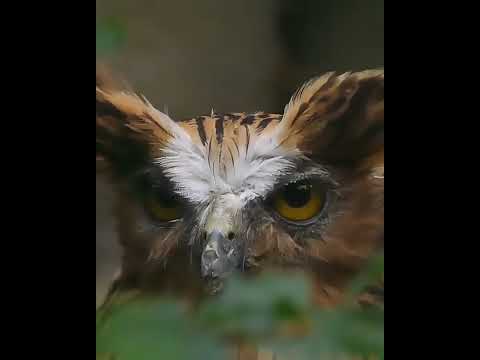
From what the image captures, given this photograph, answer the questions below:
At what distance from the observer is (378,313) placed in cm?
116

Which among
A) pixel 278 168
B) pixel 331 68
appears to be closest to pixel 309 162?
pixel 278 168

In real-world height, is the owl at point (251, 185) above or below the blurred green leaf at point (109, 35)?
below

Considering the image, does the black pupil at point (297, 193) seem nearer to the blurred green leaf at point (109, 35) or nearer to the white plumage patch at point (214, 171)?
the white plumage patch at point (214, 171)

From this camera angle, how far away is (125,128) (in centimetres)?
117

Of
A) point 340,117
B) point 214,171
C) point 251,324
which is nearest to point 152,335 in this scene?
point 251,324

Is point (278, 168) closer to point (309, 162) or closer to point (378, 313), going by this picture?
point (309, 162)

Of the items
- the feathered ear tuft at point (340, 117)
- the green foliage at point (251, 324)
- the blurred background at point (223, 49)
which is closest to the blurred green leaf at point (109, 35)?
the blurred background at point (223, 49)

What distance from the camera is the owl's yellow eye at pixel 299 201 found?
1120 mm

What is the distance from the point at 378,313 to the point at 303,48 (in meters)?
0.55

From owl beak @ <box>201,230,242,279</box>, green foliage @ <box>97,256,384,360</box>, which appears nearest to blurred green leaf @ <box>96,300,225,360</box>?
green foliage @ <box>97,256,384,360</box>

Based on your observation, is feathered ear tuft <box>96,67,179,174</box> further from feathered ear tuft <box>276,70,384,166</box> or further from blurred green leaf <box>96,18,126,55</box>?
feathered ear tuft <box>276,70,384,166</box>

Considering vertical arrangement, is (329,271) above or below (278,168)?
below

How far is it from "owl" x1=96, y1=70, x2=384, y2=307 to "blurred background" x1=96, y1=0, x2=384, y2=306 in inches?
1.1

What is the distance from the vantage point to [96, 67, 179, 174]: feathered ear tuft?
3.79ft
